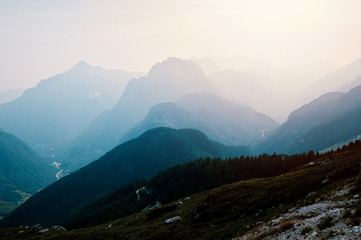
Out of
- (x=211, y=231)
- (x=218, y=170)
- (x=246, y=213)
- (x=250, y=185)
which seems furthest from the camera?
(x=218, y=170)

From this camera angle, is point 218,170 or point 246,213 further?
point 218,170

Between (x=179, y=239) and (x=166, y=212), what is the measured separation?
107 ft

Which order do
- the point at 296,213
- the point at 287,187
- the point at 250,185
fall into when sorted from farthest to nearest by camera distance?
the point at 250,185 < the point at 287,187 < the point at 296,213

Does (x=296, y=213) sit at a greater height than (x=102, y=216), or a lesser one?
greater

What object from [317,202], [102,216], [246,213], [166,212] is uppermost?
[317,202]

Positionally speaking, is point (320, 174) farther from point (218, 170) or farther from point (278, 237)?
point (218, 170)

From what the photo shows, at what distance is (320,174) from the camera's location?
168ft

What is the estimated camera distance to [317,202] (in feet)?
118

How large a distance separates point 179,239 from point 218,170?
407ft

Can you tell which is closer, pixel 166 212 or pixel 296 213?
pixel 296 213

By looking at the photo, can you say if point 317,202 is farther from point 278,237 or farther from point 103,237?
point 103,237

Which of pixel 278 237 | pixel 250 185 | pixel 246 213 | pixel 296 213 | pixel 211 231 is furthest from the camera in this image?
pixel 250 185

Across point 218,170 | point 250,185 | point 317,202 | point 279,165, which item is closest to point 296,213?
point 317,202

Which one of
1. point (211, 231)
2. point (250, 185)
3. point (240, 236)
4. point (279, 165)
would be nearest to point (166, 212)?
point (250, 185)
